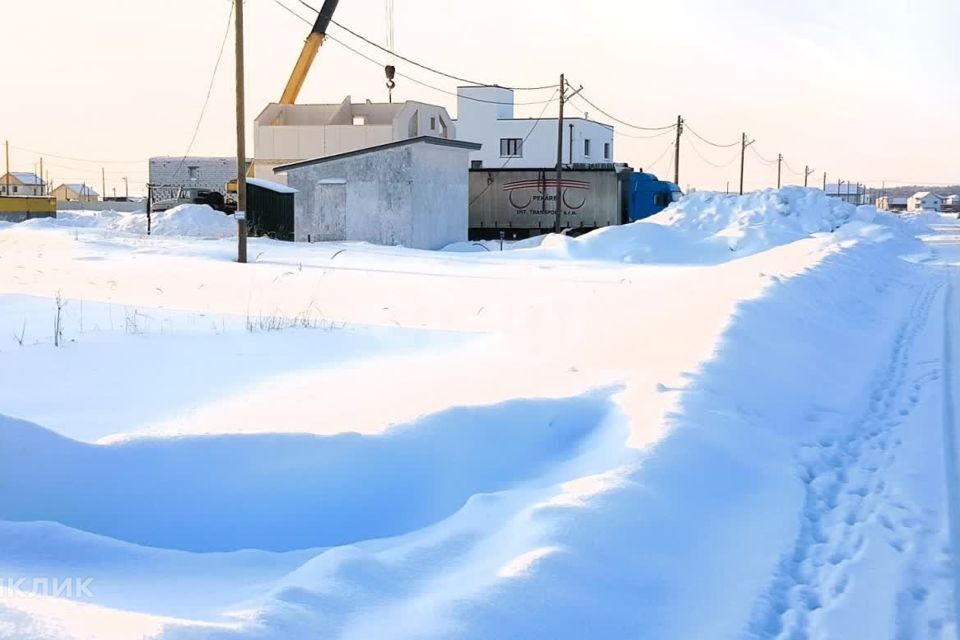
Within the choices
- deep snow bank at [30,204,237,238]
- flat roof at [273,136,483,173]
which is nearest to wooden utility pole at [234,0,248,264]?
flat roof at [273,136,483,173]

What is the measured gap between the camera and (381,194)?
31.3 m

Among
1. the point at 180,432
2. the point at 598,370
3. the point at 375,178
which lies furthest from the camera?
the point at 375,178

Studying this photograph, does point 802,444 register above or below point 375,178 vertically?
below

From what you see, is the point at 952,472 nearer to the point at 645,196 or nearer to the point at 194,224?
the point at 194,224

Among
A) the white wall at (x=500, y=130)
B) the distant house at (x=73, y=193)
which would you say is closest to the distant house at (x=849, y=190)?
the white wall at (x=500, y=130)

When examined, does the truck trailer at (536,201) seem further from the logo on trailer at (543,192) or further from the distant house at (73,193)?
the distant house at (73,193)

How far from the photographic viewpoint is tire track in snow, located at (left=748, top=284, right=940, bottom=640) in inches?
182

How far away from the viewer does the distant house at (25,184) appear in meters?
112

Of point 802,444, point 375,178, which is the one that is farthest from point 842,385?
point 375,178

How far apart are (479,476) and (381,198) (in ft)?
84.5

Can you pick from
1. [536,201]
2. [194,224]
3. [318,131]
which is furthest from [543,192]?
[318,131]

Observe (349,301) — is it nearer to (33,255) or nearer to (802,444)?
(802,444)

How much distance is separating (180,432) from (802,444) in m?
4.60

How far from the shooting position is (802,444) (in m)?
7.60
